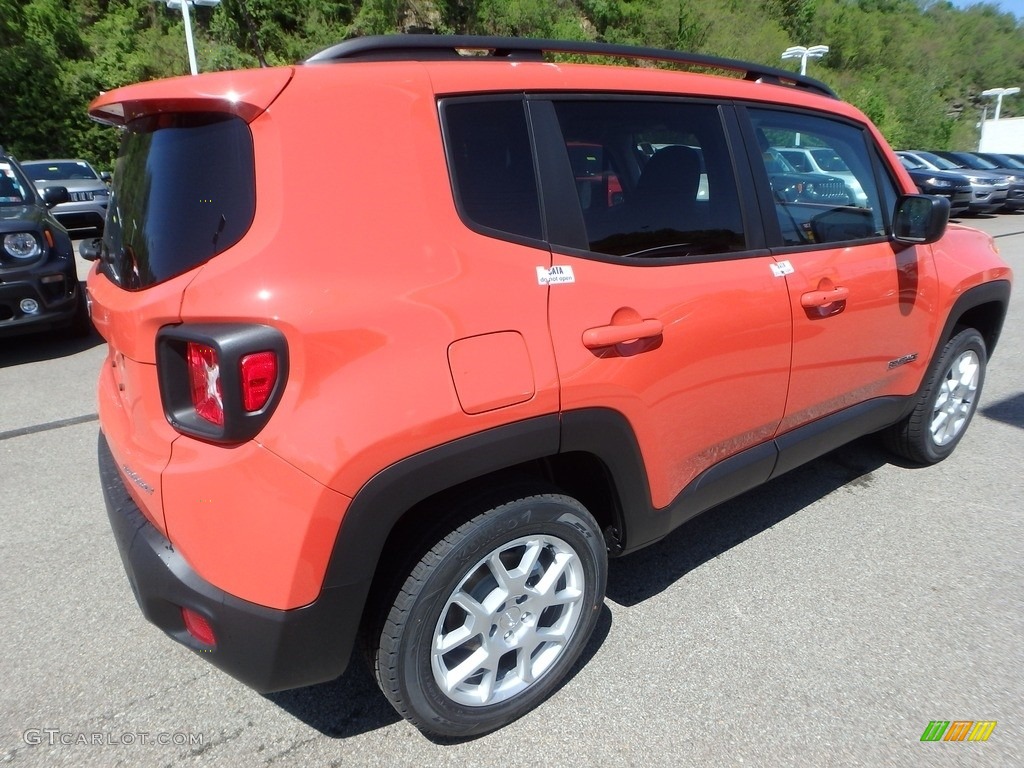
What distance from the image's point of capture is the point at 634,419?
217 centimetres

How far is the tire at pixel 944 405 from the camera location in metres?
3.61

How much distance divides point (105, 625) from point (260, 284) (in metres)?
1.78

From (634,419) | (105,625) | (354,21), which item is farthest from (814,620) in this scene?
(354,21)

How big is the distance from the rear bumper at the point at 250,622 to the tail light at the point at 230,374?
1.21 ft

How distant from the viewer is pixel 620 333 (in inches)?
81.2

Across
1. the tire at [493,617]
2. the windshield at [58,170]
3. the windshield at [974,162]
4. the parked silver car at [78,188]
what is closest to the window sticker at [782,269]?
the tire at [493,617]

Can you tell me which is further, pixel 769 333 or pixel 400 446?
pixel 769 333

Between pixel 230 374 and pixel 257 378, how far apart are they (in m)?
0.06

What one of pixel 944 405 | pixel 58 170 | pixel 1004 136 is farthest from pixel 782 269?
pixel 1004 136

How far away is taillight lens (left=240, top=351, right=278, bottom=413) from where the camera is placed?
5.22ft

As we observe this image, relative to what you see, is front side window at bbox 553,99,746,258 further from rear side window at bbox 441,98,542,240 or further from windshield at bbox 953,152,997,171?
windshield at bbox 953,152,997,171

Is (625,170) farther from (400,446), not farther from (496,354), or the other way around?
(400,446)

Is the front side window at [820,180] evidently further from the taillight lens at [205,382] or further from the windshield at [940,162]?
the windshield at [940,162]

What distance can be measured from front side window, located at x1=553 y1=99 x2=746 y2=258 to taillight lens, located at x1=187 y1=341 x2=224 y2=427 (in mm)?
1082
